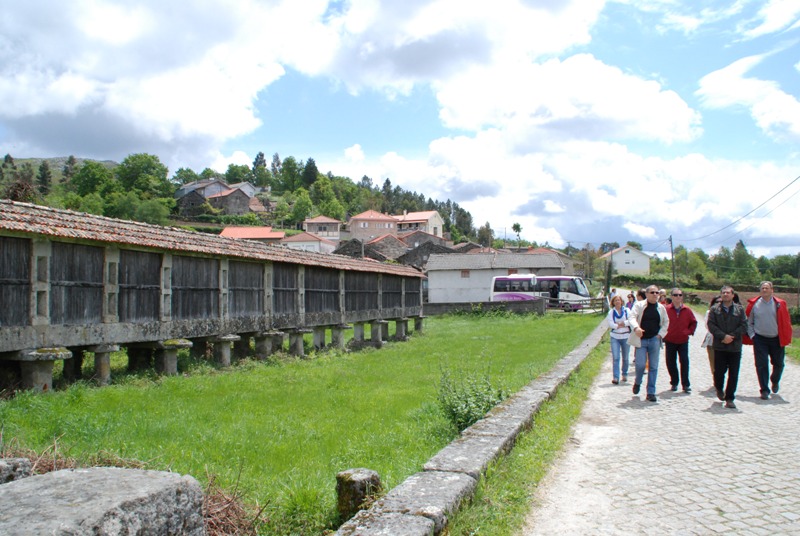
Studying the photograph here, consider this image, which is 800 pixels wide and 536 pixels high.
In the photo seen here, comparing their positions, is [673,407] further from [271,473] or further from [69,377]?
[69,377]

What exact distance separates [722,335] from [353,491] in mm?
7996

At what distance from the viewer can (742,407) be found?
936 centimetres

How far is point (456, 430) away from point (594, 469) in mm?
1951

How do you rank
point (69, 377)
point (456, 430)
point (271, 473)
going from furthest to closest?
point (69, 377), point (456, 430), point (271, 473)

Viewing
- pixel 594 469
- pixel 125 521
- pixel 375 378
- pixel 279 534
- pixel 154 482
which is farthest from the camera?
pixel 375 378

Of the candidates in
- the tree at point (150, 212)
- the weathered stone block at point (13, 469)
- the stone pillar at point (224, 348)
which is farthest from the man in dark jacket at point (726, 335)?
the tree at point (150, 212)

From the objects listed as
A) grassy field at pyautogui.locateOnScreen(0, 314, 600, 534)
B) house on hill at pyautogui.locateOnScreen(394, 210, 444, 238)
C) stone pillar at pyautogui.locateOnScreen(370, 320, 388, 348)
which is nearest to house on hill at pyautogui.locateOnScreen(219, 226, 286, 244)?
house on hill at pyautogui.locateOnScreen(394, 210, 444, 238)

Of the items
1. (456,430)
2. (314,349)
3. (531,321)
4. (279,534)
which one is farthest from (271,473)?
(531,321)

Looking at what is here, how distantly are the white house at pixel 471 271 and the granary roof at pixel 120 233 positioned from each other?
37.7 metres

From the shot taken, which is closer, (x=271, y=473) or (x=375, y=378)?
(x=271, y=473)

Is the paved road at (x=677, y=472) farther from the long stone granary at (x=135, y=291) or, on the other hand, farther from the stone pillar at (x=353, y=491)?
the long stone granary at (x=135, y=291)

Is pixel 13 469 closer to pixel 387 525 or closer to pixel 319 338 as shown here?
pixel 387 525

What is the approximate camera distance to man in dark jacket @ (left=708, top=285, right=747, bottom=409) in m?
9.67

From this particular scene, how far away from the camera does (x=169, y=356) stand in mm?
12219
